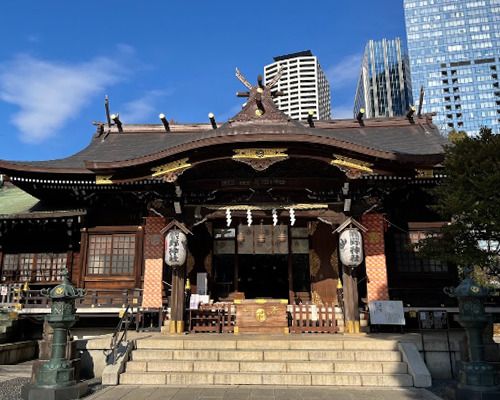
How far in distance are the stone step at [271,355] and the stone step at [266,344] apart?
219 mm

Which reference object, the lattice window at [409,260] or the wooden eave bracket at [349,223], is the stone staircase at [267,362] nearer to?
the wooden eave bracket at [349,223]

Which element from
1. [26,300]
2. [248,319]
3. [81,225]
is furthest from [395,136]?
[26,300]

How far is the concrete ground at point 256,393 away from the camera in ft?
24.5

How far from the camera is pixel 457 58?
396 feet

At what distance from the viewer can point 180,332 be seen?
12211mm

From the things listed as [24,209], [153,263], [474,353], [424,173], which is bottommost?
[474,353]

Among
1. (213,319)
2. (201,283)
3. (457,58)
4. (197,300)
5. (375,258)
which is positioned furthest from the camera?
(457,58)

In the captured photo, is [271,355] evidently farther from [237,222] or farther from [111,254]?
[111,254]

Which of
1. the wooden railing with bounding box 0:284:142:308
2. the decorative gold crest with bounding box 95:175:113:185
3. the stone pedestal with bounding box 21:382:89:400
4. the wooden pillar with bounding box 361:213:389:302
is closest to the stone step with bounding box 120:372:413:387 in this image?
the stone pedestal with bounding box 21:382:89:400

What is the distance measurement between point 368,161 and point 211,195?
5002 millimetres

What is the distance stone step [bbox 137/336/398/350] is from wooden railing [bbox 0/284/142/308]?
4.15 meters

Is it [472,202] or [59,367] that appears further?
[472,202]

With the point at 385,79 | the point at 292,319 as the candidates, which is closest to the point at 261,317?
the point at 292,319

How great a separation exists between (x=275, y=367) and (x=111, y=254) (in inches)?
339
